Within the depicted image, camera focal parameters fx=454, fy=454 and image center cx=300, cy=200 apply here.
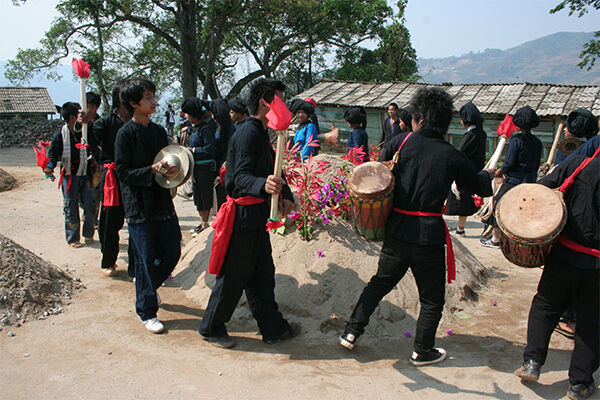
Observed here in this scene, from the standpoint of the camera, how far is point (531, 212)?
309cm

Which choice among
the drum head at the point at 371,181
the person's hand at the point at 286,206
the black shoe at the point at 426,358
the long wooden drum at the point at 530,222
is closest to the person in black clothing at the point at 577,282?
the long wooden drum at the point at 530,222

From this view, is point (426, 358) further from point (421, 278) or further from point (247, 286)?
point (247, 286)

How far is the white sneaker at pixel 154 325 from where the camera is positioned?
387 cm

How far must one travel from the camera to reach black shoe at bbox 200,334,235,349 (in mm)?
3635

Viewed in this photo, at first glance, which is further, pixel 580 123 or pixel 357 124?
pixel 357 124

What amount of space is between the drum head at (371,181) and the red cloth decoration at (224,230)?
0.75m

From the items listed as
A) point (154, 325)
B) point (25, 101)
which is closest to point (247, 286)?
point (154, 325)

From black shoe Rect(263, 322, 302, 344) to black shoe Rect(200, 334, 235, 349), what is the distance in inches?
11.5

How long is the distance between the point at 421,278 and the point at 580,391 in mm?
1244

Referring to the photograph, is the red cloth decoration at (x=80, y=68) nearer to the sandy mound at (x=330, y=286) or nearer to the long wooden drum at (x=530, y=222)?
the sandy mound at (x=330, y=286)

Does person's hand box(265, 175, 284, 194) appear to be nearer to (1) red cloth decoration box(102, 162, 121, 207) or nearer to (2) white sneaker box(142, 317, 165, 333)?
(2) white sneaker box(142, 317, 165, 333)

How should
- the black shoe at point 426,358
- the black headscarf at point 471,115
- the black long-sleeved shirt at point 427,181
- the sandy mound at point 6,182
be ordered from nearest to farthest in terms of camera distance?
1. the black long-sleeved shirt at point 427,181
2. the black shoe at point 426,358
3. the black headscarf at point 471,115
4. the sandy mound at point 6,182

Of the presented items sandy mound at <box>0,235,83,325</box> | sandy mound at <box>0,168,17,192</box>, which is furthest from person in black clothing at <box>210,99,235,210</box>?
sandy mound at <box>0,168,17,192</box>

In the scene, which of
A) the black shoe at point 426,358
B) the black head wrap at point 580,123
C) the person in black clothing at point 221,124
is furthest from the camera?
the person in black clothing at point 221,124
